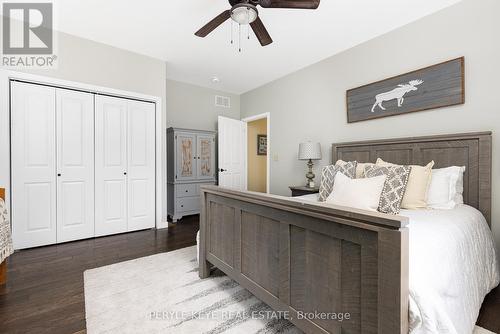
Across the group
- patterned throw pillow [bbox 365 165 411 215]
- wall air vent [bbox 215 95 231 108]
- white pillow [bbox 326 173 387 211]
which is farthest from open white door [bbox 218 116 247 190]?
patterned throw pillow [bbox 365 165 411 215]

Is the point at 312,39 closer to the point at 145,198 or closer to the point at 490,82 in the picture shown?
the point at 490,82

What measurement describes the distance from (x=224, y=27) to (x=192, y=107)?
2.26m

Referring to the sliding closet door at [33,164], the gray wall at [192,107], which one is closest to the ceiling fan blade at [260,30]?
the sliding closet door at [33,164]

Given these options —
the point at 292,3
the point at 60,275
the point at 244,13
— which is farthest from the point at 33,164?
the point at 292,3

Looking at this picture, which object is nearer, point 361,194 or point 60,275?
point 361,194

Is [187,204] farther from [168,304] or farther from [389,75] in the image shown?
[389,75]

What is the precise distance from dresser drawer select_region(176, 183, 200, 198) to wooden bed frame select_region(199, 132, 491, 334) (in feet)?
7.60

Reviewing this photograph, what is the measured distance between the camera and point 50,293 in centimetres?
184

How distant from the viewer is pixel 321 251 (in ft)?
3.54

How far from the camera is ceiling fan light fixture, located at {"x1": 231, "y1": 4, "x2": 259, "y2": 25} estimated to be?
5.87 feet

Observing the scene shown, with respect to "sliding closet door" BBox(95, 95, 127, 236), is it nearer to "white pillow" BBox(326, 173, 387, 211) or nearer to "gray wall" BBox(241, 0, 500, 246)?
"gray wall" BBox(241, 0, 500, 246)

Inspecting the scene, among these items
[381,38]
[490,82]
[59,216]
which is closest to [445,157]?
[490,82]

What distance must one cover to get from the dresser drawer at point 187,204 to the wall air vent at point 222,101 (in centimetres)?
213

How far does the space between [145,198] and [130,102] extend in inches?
58.0
